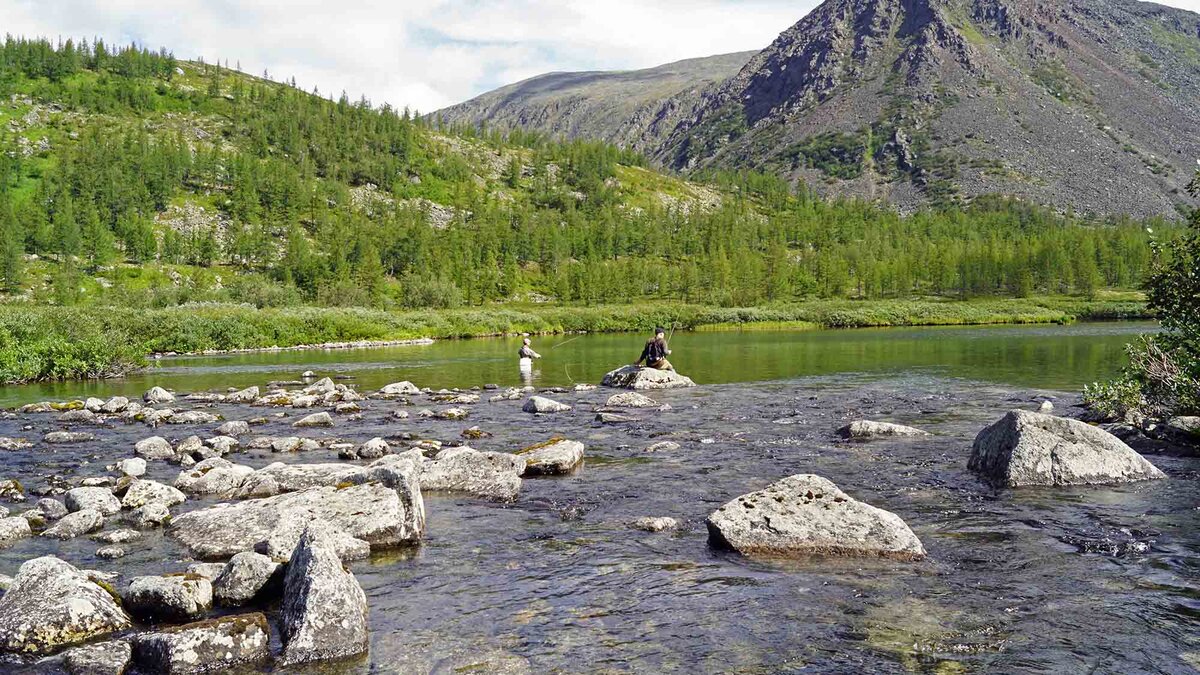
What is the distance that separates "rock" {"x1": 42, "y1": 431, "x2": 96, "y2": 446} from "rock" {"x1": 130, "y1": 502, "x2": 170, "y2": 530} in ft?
37.0

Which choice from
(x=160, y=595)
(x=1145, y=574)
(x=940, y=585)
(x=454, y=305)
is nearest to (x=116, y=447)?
(x=160, y=595)

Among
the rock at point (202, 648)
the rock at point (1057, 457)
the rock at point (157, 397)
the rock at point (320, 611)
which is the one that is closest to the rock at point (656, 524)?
the rock at point (320, 611)

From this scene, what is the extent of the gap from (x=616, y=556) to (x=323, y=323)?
76.6 metres

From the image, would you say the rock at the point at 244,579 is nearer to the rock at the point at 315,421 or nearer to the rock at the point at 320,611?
the rock at the point at 320,611

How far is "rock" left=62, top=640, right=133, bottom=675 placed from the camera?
791 centimetres

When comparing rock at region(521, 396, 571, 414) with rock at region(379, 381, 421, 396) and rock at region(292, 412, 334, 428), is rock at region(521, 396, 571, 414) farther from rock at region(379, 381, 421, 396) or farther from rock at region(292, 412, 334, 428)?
rock at region(379, 381, 421, 396)

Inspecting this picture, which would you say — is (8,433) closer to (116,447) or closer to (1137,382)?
(116,447)

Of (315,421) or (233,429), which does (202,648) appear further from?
(315,421)

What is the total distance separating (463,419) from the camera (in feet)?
88.8

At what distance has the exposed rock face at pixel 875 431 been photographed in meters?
21.8

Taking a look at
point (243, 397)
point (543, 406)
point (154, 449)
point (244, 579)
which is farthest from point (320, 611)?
point (243, 397)

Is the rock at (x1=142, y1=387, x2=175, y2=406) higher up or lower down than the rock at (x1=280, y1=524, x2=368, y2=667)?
lower down

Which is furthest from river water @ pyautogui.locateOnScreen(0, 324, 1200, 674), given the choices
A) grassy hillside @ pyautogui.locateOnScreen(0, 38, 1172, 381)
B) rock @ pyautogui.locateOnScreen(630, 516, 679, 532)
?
grassy hillside @ pyautogui.locateOnScreen(0, 38, 1172, 381)

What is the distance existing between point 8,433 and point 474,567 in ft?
69.0
